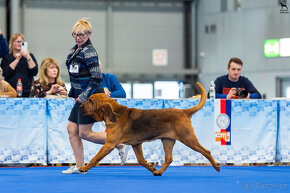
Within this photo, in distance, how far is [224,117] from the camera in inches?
260

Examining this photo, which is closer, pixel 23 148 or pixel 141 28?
pixel 23 148

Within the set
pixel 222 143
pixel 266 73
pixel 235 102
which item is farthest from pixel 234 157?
pixel 266 73

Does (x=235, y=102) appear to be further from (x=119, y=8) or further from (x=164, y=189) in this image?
(x=119, y=8)

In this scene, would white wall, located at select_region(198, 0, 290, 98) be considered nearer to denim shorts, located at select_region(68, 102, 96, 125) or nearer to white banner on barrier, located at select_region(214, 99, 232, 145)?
white banner on barrier, located at select_region(214, 99, 232, 145)

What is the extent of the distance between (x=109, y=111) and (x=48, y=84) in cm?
232

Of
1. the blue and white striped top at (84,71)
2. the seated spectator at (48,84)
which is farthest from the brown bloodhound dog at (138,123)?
the seated spectator at (48,84)

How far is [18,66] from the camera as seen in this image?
22.7 feet

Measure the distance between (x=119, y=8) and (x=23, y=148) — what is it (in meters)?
12.3

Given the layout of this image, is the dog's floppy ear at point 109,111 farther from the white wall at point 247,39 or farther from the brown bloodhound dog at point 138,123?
the white wall at point 247,39

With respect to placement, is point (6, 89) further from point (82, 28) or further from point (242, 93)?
point (242, 93)

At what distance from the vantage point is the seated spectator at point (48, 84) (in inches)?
259

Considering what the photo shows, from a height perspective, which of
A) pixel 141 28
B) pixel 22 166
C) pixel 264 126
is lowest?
pixel 22 166

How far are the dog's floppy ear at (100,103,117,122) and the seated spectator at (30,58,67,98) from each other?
A: 2.06 m

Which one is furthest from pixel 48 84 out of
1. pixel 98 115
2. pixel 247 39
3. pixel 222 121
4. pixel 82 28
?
pixel 247 39
